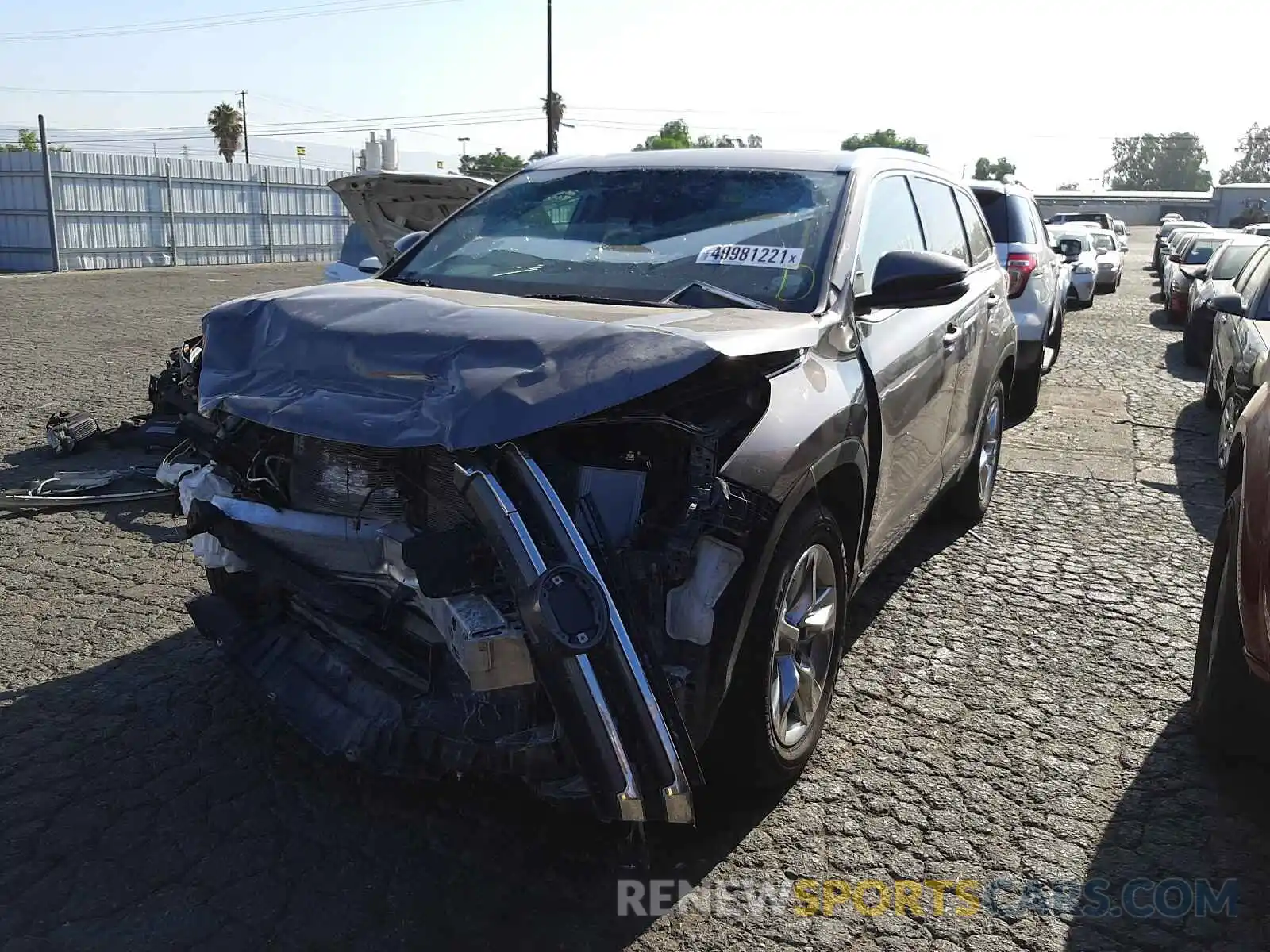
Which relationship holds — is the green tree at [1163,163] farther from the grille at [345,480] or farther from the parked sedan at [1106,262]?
the grille at [345,480]

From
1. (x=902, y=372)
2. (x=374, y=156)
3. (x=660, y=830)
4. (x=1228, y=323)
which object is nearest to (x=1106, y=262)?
(x=1228, y=323)

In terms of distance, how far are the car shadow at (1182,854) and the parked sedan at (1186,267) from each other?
12.7 metres

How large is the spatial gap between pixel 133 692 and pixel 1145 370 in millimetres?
11578

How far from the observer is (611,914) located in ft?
9.02

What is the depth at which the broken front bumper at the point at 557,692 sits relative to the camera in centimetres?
240

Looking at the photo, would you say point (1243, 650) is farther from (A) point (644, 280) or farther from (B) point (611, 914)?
(A) point (644, 280)

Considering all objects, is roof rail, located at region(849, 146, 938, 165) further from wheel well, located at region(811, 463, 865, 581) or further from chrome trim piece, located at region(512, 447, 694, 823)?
chrome trim piece, located at region(512, 447, 694, 823)

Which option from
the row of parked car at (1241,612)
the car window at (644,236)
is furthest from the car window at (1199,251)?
the car window at (644,236)

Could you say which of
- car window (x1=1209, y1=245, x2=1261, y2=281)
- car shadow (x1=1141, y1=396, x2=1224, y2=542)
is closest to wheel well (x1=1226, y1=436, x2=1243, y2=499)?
car shadow (x1=1141, y1=396, x2=1224, y2=542)

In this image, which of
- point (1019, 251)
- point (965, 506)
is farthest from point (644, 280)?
point (1019, 251)

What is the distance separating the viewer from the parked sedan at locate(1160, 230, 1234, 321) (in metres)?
15.6

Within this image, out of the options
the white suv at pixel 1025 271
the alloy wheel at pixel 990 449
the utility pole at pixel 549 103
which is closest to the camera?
the alloy wheel at pixel 990 449

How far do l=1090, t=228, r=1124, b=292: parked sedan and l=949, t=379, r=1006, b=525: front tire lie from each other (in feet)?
61.2

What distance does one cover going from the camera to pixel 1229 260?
43.7 ft
